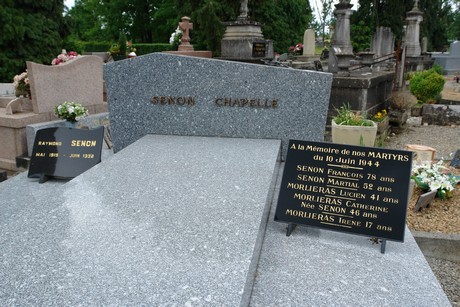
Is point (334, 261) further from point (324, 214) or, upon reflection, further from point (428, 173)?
point (428, 173)

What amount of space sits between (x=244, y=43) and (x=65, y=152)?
12.4 metres

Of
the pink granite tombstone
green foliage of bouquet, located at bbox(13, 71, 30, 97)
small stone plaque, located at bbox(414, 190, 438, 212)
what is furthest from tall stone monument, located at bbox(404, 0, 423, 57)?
green foliage of bouquet, located at bbox(13, 71, 30, 97)

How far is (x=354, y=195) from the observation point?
9.56ft

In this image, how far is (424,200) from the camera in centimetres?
447

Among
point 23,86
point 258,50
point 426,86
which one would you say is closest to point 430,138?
point 426,86

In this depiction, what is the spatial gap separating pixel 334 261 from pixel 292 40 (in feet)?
97.0

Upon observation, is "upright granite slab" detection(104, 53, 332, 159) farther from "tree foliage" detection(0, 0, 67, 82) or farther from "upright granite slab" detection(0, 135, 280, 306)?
"tree foliage" detection(0, 0, 67, 82)

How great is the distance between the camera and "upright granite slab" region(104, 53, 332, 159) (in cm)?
481

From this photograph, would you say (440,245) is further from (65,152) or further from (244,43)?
(244,43)

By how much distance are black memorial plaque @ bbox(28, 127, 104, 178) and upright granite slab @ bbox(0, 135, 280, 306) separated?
0.52m

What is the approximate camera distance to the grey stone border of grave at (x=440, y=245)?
3.90 meters

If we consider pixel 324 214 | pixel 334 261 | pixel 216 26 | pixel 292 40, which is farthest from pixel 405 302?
pixel 292 40

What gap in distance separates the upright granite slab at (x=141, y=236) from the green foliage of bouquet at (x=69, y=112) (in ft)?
9.26

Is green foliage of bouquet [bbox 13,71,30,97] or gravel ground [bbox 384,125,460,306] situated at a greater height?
green foliage of bouquet [bbox 13,71,30,97]
